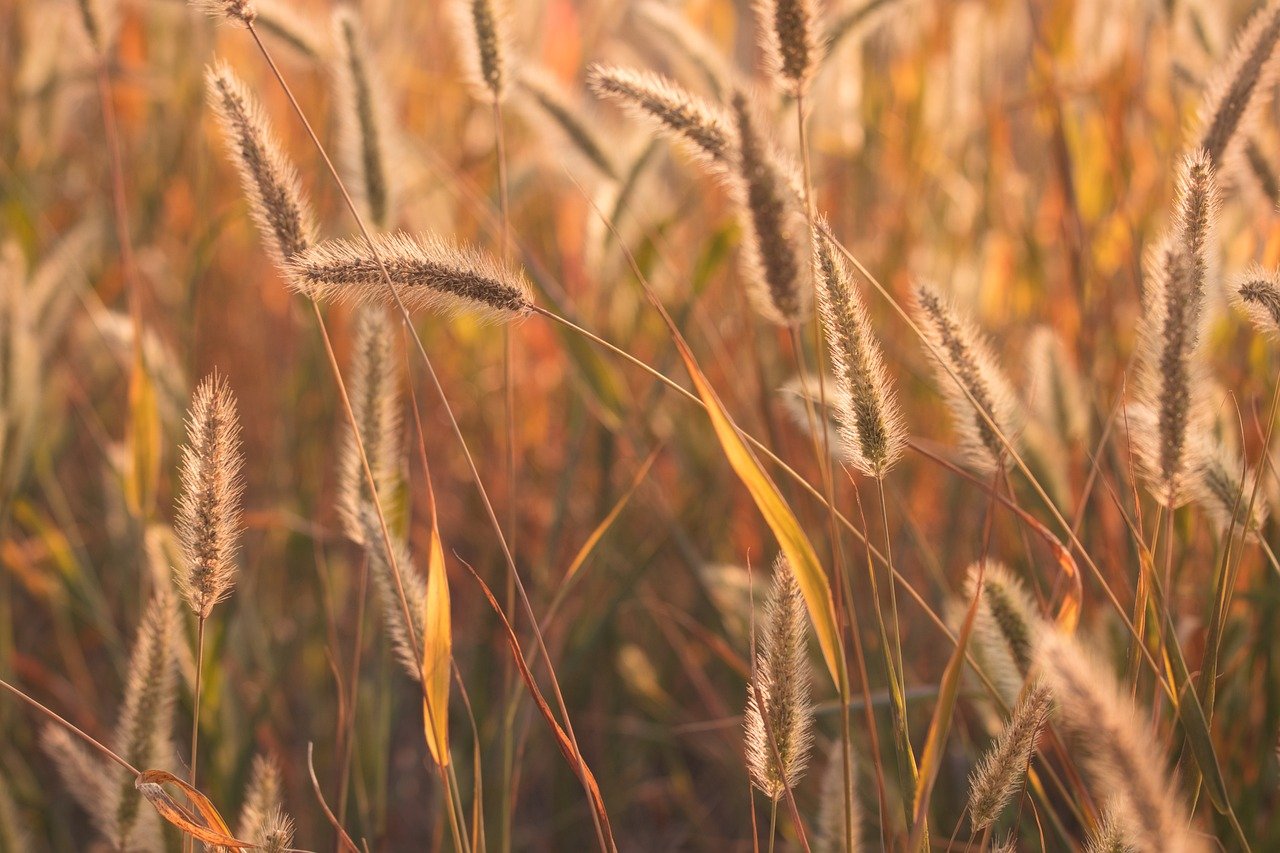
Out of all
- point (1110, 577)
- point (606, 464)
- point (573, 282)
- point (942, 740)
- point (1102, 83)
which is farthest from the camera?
point (573, 282)

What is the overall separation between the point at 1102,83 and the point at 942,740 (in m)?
1.78

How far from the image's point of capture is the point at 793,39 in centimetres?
100

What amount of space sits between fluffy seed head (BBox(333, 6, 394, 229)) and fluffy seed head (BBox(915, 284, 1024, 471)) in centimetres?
71

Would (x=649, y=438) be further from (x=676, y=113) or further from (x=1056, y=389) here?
(x=676, y=113)

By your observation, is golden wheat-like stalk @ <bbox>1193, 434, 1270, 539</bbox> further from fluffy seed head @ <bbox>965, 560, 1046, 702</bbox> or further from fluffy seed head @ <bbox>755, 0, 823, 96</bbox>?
fluffy seed head @ <bbox>755, 0, 823, 96</bbox>

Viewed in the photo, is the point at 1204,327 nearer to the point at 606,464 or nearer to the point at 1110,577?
the point at 1110,577

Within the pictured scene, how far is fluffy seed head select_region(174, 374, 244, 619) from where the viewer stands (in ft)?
2.98

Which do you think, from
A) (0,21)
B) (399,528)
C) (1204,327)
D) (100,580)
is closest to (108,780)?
(399,528)

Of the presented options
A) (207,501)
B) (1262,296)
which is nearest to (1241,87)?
(1262,296)

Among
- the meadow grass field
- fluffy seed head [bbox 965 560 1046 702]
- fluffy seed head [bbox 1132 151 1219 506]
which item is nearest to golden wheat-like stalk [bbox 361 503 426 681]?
the meadow grass field

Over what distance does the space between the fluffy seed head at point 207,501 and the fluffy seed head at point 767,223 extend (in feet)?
1.54

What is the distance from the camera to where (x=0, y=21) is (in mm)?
2574

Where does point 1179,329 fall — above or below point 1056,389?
below

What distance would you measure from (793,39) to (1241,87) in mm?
512
